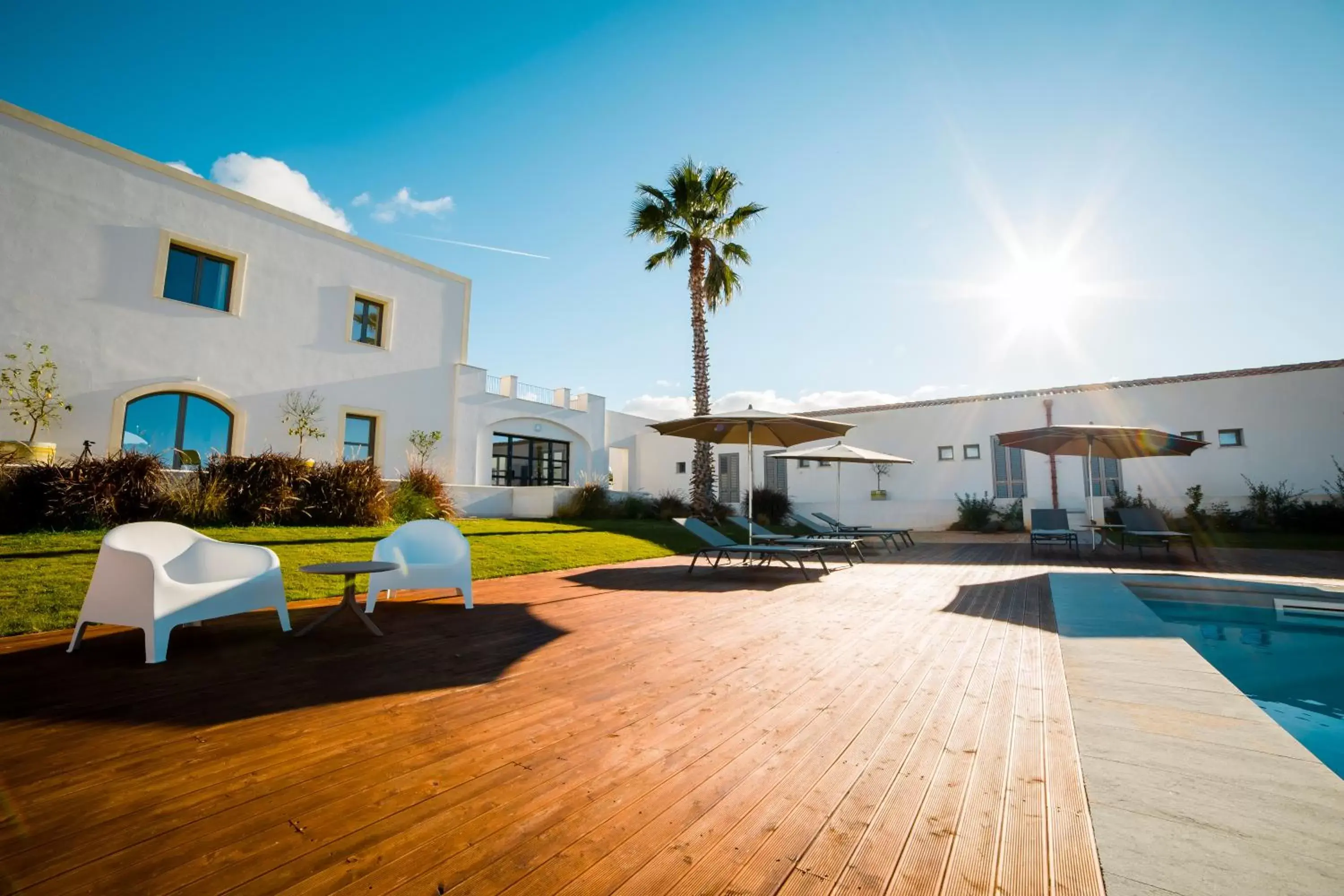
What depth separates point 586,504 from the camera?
14.0 metres

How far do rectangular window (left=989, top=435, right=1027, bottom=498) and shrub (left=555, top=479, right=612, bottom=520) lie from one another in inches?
452

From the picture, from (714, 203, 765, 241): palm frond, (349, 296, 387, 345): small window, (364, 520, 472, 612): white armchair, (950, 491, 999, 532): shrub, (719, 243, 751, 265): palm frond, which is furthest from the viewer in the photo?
(950, 491, 999, 532): shrub

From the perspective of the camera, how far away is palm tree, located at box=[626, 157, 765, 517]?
47.0 feet

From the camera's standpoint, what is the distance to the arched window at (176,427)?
10164 mm

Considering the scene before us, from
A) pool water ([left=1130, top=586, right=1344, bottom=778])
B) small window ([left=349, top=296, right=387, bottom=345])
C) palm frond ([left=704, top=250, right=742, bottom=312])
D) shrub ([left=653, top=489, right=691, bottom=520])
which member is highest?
palm frond ([left=704, top=250, right=742, bottom=312])

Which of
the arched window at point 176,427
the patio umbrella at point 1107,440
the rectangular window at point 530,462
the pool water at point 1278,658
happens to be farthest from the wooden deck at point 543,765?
the rectangular window at point 530,462

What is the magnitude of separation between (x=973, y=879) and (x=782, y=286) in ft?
38.2

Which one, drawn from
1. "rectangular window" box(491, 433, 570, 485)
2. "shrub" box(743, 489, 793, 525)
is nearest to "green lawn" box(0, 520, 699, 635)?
"shrub" box(743, 489, 793, 525)

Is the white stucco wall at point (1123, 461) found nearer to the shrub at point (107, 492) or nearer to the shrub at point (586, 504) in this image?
the shrub at point (586, 504)

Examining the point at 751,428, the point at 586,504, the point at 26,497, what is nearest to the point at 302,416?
the point at 26,497

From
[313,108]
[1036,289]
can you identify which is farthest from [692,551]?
[313,108]

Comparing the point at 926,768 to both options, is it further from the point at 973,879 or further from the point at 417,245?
the point at 417,245

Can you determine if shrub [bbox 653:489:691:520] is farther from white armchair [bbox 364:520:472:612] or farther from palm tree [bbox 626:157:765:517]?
white armchair [bbox 364:520:472:612]

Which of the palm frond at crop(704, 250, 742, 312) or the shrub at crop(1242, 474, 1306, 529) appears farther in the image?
the palm frond at crop(704, 250, 742, 312)
